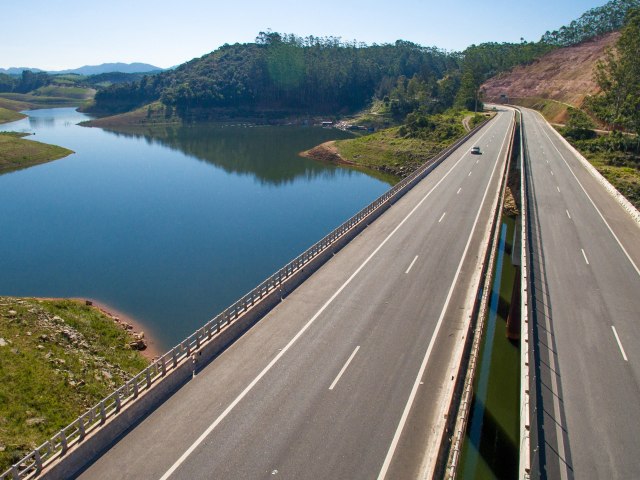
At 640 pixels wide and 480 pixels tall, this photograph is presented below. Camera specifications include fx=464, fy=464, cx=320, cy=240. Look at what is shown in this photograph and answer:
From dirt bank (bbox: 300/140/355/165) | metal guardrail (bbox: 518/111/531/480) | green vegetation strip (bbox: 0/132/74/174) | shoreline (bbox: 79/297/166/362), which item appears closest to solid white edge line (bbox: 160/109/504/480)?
metal guardrail (bbox: 518/111/531/480)

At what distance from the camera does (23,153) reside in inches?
4412

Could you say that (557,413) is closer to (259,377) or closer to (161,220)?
(259,377)

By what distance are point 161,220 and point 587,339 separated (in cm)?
5655

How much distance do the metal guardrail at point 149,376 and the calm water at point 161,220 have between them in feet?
32.9

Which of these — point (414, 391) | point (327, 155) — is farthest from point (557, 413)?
point (327, 155)

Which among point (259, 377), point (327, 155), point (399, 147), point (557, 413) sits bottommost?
point (327, 155)

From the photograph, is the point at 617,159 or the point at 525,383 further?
the point at 617,159

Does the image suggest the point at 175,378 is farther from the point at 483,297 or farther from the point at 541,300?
the point at 541,300

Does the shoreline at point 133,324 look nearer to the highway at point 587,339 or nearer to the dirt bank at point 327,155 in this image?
the highway at point 587,339

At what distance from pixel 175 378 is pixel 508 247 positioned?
1670 inches

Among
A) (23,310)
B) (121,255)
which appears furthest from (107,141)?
(23,310)

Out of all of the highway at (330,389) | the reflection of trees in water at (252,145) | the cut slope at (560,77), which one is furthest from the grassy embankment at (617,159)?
the reflection of trees in water at (252,145)

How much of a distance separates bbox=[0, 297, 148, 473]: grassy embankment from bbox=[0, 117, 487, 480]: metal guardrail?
3.84ft

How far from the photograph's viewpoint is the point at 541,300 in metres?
27.2
